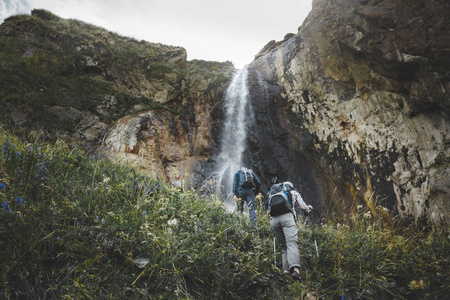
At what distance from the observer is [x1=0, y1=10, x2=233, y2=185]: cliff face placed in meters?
10.6

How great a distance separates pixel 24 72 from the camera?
36.0 feet

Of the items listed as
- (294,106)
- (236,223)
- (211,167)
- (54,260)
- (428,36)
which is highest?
(428,36)

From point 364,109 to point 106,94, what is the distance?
39.8ft

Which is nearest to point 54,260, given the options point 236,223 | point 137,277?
point 137,277

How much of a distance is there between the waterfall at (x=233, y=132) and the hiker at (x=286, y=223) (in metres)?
7.47

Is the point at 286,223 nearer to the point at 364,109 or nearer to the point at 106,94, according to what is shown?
the point at 364,109

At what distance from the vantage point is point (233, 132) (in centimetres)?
1298

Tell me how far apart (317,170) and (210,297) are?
29.5 ft

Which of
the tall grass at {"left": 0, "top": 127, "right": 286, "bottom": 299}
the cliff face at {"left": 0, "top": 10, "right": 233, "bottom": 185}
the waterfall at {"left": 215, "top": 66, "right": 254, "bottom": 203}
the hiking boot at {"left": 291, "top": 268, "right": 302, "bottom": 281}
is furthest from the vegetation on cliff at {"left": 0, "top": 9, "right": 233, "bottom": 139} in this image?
the hiking boot at {"left": 291, "top": 268, "right": 302, "bottom": 281}

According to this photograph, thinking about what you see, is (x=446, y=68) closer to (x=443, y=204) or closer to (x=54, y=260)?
(x=443, y=204)

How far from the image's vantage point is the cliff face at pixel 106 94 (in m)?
10.6

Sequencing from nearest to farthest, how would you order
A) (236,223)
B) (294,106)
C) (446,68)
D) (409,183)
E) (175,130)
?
1. (236,223)
2. (446,68)
3. (409,183)
4. (294,106)
5. (175,130)

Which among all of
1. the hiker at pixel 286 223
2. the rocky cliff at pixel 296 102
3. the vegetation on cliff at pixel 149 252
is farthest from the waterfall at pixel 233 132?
the vegetation on cliff at pixel 149 252

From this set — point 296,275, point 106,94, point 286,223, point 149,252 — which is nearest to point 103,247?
point 149,252
